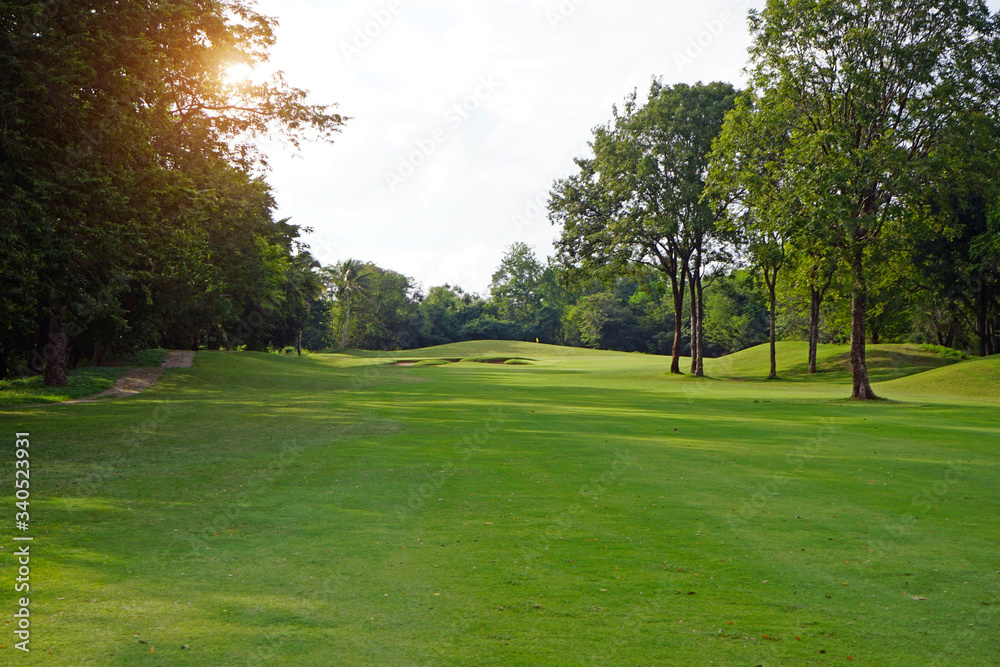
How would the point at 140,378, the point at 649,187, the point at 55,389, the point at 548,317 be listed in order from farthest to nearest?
the point at 548,317, the point at 649,187, the point at 140,378, the point at 55,389

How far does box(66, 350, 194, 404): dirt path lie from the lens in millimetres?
26711

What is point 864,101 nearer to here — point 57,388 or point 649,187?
point 649,187

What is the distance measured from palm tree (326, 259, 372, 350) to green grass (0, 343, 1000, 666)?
86.2 m

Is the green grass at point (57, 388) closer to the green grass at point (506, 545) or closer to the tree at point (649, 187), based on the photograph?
the green grass at point (506, 545)

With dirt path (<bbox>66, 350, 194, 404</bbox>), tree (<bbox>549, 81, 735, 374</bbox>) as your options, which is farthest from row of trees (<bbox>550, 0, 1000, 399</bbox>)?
dirt path (<bbox>66, 350, 194, 404</bbox>)

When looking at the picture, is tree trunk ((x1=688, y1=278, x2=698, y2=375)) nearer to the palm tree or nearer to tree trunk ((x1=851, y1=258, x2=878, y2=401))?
tree trunk ((x1=851, y1=258, x2=878, y2=401))

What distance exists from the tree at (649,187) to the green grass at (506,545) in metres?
26.2

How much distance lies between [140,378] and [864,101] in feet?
112

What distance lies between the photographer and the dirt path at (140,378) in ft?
87.6

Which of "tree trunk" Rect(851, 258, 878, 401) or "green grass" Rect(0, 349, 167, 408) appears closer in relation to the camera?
"green grass" Rect(0, 349, 167, 408)

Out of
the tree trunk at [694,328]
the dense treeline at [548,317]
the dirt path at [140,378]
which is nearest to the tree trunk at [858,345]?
the tree trunk at [694,328]

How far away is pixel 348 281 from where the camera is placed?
10244 centimetres

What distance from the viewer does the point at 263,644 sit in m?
4.80

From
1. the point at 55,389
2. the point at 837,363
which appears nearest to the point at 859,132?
the point at 837,363
